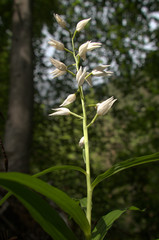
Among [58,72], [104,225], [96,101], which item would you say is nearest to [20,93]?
[96,101]

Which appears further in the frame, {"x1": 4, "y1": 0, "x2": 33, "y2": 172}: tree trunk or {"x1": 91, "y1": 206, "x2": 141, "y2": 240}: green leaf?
{"x1": 4, "y1": 0, "x2": 33, "y2": 172}: tree trunk

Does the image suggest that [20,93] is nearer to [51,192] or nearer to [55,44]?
[55,44]

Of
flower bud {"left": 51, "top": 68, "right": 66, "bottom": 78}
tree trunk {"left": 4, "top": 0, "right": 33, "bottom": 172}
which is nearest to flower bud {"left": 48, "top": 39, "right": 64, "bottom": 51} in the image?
flower bud {"left": 51, "top": 68, "right": 66, "bottom": 78}

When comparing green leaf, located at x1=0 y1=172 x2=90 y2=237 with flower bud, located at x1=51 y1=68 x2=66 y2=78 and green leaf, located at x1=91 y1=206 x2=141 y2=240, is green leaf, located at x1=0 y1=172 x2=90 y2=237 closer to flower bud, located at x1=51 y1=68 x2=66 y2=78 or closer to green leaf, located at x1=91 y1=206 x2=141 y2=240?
green leaf, located at x1=91 y1=206 x2=141 y2=240

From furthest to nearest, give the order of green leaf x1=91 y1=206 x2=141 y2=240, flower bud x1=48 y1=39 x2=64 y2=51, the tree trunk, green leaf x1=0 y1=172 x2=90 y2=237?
the tree trunk < flower bud x1=48 y1=39 x2=64 y2=51 < green leaf x1=91 y1=206 x2=141 y2=240 < green leaf x1=0 y1=172 x2=90 y2=237

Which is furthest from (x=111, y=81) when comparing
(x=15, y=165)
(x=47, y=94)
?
(x=15, y=165)

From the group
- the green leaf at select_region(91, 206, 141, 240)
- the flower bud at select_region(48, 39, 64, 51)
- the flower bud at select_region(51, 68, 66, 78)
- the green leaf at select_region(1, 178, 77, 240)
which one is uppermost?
the flower bud at select_region(48, 39, 64, 51)
